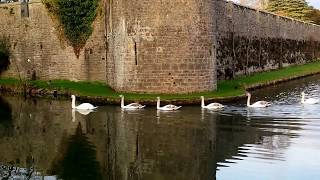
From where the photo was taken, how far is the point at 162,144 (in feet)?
46.9

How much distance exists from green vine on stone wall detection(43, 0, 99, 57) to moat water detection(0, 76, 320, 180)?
9.49m

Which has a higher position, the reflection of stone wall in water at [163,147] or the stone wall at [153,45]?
the stone wall at [153,45]

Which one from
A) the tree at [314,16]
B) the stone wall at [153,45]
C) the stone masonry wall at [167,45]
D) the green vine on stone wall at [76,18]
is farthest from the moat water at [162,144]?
Result: the tree at [314,16]

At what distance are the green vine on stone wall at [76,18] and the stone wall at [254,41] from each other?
712 cm

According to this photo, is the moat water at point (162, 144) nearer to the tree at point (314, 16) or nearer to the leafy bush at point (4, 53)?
the leafy bush at point (4, 53)

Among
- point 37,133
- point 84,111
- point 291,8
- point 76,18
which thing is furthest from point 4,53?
point 291,8

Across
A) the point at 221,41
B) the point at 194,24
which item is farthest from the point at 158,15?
the point at 221,41

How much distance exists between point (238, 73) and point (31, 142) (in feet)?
76.7

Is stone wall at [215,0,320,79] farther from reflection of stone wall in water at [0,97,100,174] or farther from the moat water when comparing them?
the moat water

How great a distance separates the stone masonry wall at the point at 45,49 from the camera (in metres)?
30.8

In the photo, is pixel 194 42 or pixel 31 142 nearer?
pixel 31 142

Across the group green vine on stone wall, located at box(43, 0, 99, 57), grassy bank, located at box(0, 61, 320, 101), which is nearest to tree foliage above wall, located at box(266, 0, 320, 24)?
grassy bank, located at box(0, 61, 320, 101)

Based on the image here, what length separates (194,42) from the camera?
2519cm

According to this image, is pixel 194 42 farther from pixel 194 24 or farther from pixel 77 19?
pixel 77 19
